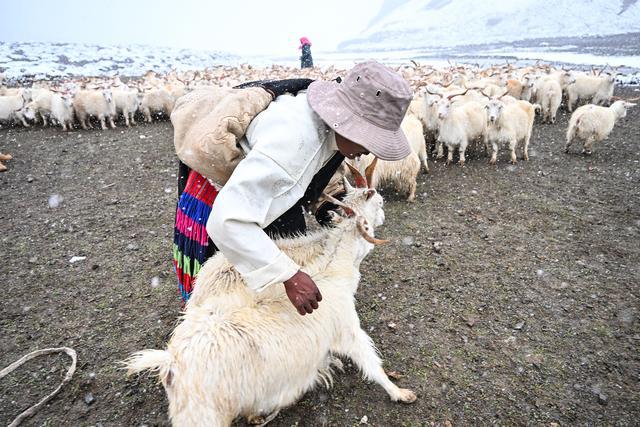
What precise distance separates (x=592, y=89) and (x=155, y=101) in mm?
12150

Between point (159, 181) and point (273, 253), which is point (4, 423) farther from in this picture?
point (159, 181)

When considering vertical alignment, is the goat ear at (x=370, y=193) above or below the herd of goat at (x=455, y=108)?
above

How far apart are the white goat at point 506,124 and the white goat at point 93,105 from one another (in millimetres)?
9103

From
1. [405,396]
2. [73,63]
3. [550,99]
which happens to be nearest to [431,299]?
[405,396]

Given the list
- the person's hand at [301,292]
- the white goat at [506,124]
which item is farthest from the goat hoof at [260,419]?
the white goat at [506,124]

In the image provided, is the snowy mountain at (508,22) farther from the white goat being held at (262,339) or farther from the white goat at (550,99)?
the white goat being held at (262,339)

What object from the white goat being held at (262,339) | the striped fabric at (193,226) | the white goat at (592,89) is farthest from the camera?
the white goat at (592,89)

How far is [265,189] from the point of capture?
1.36 metres

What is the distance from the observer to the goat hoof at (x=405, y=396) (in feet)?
7.54

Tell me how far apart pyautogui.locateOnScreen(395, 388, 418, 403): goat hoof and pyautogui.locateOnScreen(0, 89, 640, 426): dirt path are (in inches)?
1.9

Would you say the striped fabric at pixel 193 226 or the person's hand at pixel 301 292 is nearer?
the person's hand at pixel 301 292

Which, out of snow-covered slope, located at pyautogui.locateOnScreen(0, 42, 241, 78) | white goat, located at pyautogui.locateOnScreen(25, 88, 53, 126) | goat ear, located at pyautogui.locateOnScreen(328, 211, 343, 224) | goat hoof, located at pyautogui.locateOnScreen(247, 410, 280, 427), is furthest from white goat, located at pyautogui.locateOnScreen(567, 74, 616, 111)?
snow-covered slope, located at pyautogui.locateOnScreen(0, 42, 241, 78)

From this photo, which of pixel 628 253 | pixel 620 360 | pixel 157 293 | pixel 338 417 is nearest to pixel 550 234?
pixel 628 253

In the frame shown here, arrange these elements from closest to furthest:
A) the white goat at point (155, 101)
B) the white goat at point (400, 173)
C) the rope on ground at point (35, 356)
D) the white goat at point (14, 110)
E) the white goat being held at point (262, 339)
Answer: the white goat being held at point (262, 339) → the rope on ground at point (35, 356) → the white goat at point (400, 173) → the white goat at point (14, 110) → the white goat at point (155, 101)
